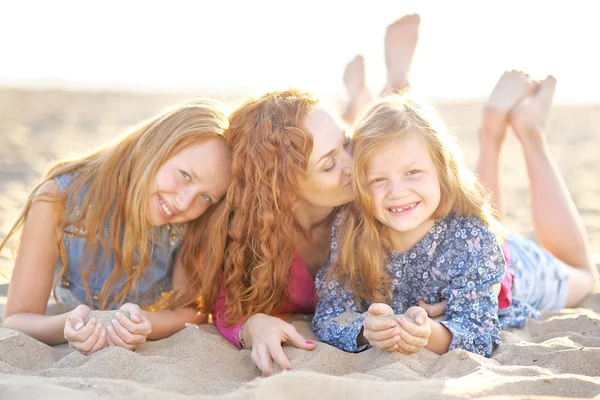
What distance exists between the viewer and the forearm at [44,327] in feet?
9.63

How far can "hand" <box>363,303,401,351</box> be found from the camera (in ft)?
8.36

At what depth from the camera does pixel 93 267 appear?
333cm

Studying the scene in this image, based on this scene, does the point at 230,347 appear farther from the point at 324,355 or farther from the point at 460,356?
the point at 460,356

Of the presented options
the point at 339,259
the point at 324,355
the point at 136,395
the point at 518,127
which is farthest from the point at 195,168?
the point at 518,127

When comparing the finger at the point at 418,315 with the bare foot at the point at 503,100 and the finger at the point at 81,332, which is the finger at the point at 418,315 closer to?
the finger at the point at 81,332

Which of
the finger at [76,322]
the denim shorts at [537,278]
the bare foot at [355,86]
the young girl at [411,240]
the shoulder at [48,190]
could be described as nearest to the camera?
the finger at [76,322]

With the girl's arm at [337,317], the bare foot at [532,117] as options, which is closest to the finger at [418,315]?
the girl's arm at [337,317]

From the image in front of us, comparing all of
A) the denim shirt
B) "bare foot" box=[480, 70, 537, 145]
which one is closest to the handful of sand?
the denim shirt

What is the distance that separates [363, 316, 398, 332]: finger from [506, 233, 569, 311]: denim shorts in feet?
4.19

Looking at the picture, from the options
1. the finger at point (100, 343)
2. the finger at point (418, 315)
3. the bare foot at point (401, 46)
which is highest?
the bare foot at point (401, 46)

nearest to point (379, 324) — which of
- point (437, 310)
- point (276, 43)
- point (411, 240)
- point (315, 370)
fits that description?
point (315, 370)

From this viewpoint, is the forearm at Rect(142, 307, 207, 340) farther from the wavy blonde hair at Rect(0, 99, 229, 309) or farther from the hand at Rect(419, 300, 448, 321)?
the hand at Rect(419, 300, 448, 321)

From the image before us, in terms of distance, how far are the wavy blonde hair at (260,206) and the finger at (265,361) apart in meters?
0.43

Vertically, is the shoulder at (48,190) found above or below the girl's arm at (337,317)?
above
